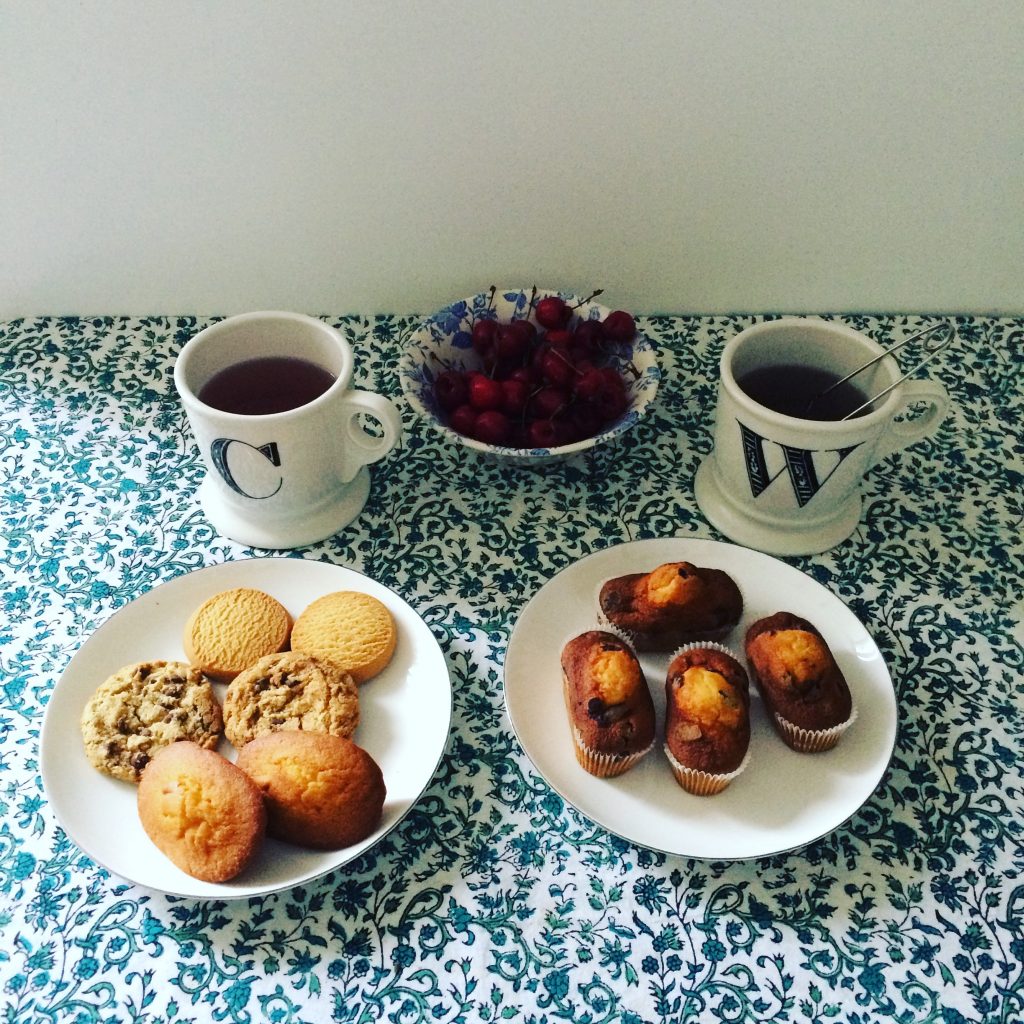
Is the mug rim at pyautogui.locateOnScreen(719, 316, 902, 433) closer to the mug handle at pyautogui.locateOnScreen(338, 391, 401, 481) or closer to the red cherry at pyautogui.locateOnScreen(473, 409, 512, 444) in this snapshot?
the red cherry at pyautogui.locateOnScreen(473, 409, 512, 444)

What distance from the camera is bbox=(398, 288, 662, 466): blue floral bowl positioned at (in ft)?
2.87

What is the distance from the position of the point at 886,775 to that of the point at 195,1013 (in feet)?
1.84

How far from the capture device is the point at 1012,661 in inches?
32.7

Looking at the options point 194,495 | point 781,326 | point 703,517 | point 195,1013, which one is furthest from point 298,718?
point 781,326

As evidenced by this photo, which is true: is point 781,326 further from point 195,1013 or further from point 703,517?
point 195,1013

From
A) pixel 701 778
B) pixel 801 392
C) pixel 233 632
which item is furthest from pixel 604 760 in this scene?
pixel 801 392

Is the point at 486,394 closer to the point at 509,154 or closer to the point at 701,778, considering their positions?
the point at 509,154

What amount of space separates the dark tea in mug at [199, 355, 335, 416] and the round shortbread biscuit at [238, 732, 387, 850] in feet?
1.09

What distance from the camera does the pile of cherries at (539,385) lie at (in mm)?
889

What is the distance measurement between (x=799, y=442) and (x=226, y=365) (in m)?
0.55

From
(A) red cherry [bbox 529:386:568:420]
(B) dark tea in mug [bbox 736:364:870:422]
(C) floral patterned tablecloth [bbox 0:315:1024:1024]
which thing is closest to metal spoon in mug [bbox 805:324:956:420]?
(B) dark tea in mug [bbox 736:364:870:422]

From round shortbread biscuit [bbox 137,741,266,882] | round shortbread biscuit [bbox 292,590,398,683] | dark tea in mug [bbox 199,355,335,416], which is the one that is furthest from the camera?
dark tea in mug [bbox 199,355,335,416]

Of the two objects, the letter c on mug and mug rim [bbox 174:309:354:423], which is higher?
mug rim [bbox 174:309:354:423]

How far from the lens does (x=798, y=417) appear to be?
892 millimetres
